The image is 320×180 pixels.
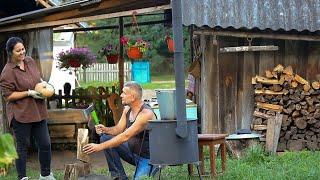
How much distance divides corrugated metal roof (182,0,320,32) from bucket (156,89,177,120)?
112 inches

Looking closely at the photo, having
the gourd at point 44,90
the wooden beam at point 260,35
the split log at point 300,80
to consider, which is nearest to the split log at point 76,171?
the gourd at point 44,90

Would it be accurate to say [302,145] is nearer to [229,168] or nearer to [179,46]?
[229,168]

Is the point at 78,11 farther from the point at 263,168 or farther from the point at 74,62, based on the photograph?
the point at 74,62

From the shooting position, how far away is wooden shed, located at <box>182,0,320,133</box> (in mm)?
7949

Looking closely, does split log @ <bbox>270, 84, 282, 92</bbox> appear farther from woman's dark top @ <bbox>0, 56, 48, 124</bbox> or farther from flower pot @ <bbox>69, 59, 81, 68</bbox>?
flower pot @ <bbox>69, 59, 81, 68</bbox>

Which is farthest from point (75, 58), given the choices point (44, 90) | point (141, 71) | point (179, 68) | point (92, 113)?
point (179, 68)

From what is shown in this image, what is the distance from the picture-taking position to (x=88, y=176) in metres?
Result: 5.38

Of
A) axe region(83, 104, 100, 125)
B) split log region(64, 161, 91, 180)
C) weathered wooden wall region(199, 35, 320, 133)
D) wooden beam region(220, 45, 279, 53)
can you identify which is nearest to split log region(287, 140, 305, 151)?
weathered wooden wall region(199, 35, 320, 133)

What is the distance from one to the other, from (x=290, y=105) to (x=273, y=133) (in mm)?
501

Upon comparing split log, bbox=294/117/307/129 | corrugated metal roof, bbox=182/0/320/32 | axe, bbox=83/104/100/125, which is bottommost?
split log, bbox=294/117/307/129

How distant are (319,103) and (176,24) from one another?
4.03m

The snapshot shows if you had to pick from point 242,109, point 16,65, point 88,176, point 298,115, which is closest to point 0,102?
point 16,65

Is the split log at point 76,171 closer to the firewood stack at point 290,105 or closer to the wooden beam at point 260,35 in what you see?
the wooden beam at point 260,35

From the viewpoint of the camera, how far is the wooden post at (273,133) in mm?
8016
